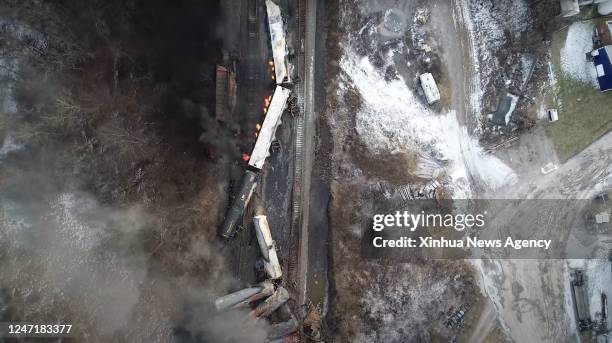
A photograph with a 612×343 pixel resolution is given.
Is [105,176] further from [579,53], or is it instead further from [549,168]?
[579,53]

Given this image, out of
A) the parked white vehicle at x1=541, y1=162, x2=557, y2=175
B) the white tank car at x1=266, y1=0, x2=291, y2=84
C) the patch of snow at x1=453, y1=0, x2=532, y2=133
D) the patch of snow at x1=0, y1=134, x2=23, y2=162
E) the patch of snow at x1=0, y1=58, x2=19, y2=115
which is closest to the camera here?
the patch of snow at x1=0, y1=134, x2=23, y2=162

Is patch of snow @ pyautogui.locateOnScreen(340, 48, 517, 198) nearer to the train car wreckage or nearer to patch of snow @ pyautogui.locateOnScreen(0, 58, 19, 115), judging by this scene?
the train car wreckage

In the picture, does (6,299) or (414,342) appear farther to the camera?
(414,342)

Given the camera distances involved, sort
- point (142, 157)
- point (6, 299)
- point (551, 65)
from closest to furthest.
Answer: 1. point (6, 299)
2. point (142, 157)
3. point (551, 65)

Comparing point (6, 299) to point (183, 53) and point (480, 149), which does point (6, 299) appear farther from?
point (480, 149)

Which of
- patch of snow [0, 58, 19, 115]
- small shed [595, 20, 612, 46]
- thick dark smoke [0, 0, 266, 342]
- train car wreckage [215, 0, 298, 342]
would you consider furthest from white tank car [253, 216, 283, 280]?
small shed [595, 20, 612, 46]

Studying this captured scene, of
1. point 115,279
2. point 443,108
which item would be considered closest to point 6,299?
point 115,279
